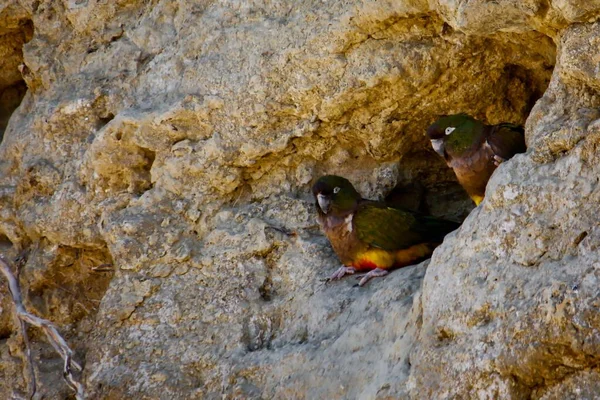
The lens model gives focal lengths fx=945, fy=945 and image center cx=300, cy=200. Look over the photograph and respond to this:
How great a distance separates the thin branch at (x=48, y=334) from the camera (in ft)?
15.9

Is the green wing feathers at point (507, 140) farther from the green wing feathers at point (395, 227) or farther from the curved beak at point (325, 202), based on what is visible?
the curved beak at point (325, 202)

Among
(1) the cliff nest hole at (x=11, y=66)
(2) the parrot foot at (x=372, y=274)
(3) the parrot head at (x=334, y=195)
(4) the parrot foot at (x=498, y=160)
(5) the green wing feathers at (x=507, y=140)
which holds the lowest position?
(2) the parrot foot at (x=372, y=274)

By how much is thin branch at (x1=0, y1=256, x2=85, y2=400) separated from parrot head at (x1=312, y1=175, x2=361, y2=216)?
60.4 inches

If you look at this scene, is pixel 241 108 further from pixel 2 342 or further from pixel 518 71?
pixel 2 342

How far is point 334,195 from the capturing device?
196 inches

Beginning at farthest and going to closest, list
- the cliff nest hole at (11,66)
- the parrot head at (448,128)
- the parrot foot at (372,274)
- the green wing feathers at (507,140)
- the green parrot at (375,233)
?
1. the cliff nest hole at (11,66)
2. the green parrot at (375,233)
3. the parrot foot at (372,274)
4. the parrot head at (448,128)
5. the green wing feathers at (507,140)

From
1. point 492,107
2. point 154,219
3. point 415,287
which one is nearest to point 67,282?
point 154,219

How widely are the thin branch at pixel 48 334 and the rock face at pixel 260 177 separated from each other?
0.68 feet

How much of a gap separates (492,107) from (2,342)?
10.6 feet

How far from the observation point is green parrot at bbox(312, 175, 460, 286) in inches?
194

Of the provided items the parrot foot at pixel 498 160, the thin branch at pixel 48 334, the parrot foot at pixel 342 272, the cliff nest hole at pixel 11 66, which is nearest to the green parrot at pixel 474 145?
the parrot foot at pixel 498 160

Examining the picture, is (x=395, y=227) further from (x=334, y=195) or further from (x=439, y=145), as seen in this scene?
(x=439, y=145)

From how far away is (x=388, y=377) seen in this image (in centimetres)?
394

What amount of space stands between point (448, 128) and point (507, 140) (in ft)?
1.13
